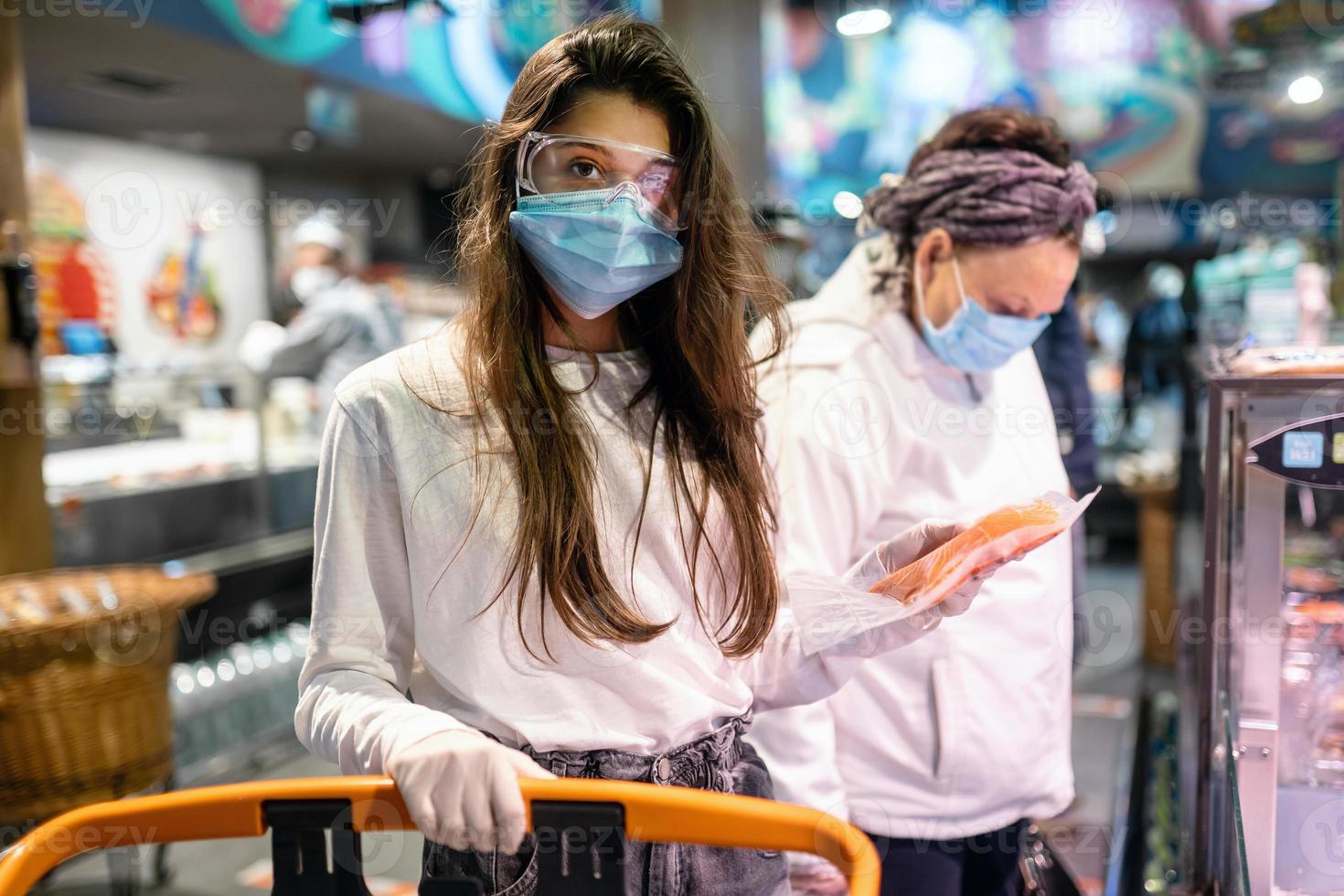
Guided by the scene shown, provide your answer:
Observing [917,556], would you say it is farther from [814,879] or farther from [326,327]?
[326,327]

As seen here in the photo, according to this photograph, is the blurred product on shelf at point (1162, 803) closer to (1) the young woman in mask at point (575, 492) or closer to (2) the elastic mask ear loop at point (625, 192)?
(1) the young woman in mask at point (575, 492)

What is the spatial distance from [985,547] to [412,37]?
600 cm

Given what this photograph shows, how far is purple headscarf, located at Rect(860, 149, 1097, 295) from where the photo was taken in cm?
182

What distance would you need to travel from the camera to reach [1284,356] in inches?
70.0

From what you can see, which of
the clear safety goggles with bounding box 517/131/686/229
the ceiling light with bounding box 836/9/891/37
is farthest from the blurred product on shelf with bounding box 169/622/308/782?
the ceiling light with bounding box 836/9/891/37

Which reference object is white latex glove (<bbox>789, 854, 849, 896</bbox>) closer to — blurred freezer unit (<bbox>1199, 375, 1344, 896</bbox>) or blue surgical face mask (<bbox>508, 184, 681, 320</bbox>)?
blurred freezer unit (<bbox>1199, 375, 1344, 896</bbox>)

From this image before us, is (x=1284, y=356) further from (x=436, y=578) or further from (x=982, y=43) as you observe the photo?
(x=982, y=43)

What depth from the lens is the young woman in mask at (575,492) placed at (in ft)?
3.85

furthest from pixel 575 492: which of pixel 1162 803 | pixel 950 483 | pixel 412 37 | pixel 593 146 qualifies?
pixel 412 37

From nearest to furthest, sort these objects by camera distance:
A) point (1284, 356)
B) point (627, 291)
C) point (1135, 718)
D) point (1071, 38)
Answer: point (627, 291) → point (1284, 356) → point (1135, 718) → point (1071, 38)

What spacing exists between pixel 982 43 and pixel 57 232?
6.79m

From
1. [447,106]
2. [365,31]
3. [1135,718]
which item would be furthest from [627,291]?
[447,106]

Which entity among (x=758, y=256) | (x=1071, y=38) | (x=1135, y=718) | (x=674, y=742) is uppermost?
(x=1071, y=38)

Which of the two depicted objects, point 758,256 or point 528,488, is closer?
point 528,488
